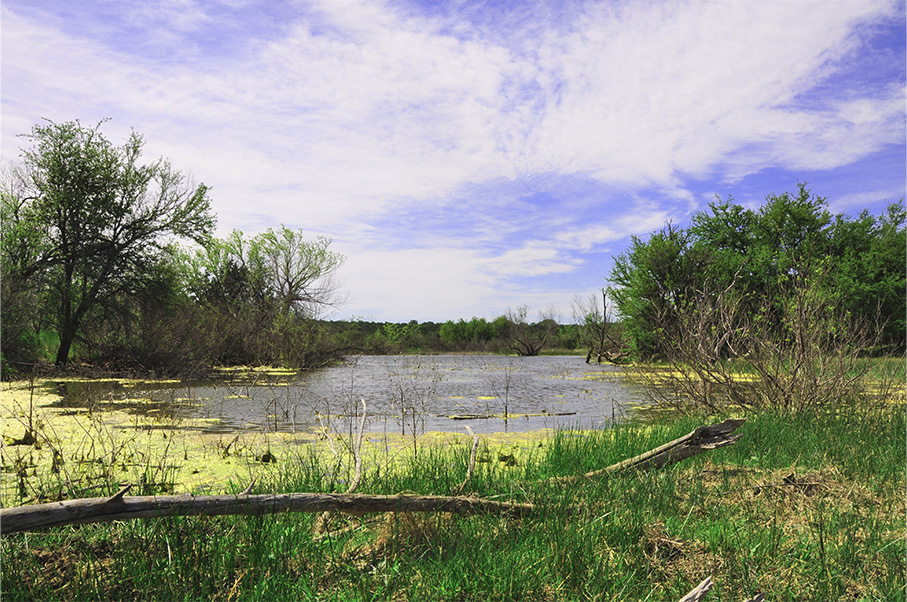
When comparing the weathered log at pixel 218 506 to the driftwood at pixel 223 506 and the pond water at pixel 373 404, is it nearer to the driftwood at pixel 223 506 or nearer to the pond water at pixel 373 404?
the driftwood at pixel 223 506

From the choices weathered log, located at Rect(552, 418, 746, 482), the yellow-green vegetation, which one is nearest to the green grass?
weathered log, located at Rect(552, 418, 746, 482)

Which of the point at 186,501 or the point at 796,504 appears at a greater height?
the point at 186,501

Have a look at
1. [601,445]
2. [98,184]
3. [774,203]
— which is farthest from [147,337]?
[774,203]

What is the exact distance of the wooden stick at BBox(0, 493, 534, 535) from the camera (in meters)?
2.67

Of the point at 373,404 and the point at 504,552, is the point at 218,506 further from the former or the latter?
the point at 373,404

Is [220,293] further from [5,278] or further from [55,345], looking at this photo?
[5,278]

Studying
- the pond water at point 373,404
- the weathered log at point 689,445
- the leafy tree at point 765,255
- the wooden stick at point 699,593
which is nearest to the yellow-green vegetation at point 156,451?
the pond water at point 373,404

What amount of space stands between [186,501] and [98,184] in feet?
71.9

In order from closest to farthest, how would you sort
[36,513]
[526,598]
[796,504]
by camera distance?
1. [36,513]
2. [526,598]
3. [796,504]

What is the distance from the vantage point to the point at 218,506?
3.27 m

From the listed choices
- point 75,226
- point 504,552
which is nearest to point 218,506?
point 504,552

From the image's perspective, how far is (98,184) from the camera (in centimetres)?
2066

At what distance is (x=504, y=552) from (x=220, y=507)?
5.68 feet

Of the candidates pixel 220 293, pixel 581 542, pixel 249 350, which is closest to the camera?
pixel 581 542
